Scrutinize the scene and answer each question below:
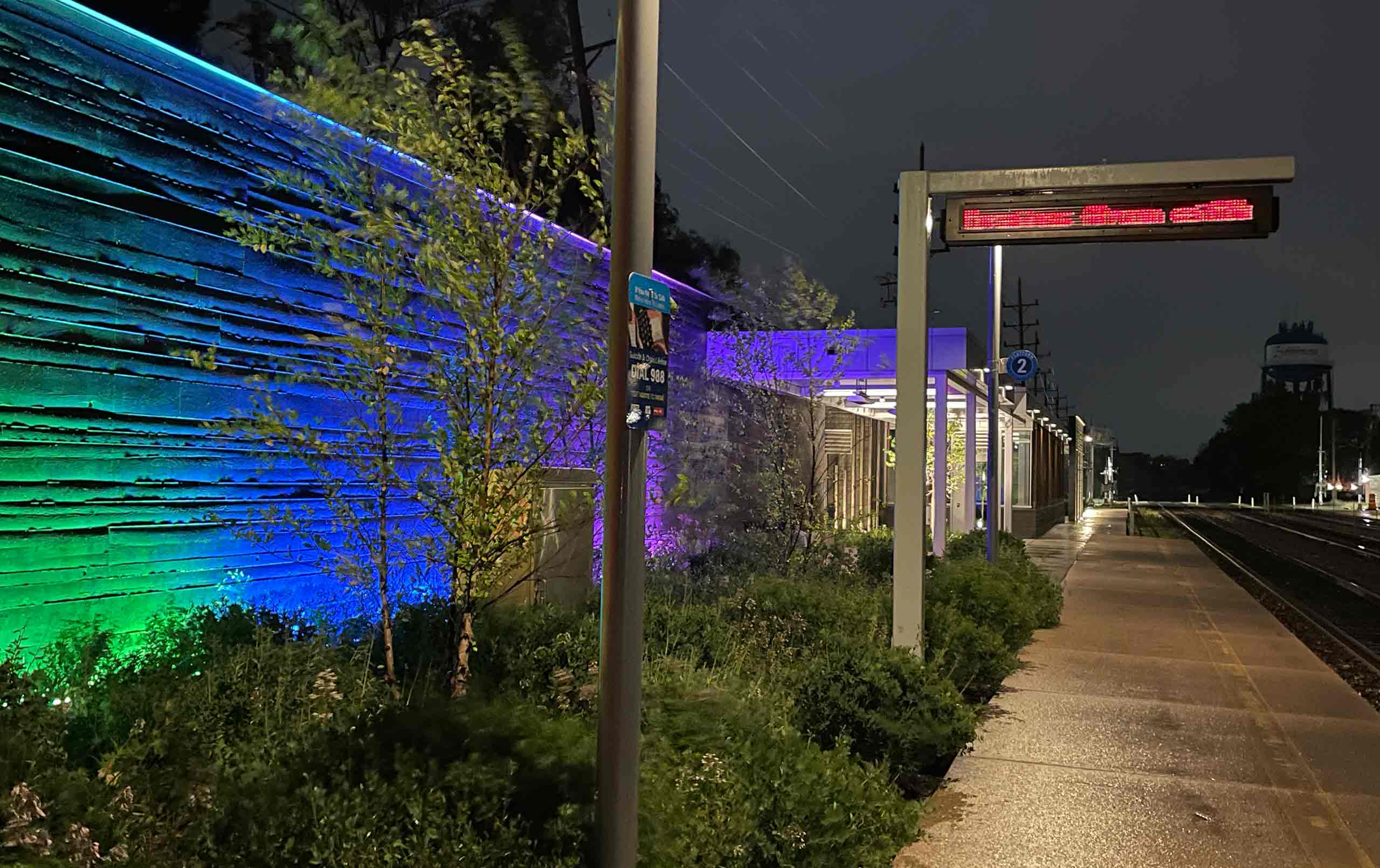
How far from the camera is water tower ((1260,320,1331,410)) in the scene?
621 feet

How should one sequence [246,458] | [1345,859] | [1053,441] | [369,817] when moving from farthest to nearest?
1. [1053,441]
2. [246,458]
3. [1345,859]
4. [369,817]

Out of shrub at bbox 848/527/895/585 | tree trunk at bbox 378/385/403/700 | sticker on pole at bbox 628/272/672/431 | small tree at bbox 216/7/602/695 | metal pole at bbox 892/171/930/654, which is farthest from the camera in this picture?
shrub at bbox 848/527/895/585

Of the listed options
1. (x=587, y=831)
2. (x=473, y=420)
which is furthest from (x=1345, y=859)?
(x=473, y=420)

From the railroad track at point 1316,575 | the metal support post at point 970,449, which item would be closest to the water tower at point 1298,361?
the railroad track at point 1316,575

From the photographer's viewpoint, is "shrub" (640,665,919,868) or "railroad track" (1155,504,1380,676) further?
"railroad track" (1155,504,1380,676)

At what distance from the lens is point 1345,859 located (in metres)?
5.38

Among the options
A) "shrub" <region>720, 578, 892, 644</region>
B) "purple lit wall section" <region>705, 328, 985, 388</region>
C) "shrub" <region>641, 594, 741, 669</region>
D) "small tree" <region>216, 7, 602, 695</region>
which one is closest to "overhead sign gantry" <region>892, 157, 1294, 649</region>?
"shrub" <region>720, 578, 892, 644</region>

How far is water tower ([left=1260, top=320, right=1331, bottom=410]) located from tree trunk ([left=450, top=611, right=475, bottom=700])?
205m

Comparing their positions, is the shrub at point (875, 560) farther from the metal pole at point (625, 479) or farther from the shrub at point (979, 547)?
the metal pole at point (625, 479)

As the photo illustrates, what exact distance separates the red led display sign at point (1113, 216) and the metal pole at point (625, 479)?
4.90m

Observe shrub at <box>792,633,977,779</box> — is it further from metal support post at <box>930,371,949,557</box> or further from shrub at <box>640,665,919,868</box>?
metal support post at <box>930,371,949,557</box>

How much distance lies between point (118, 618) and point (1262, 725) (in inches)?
323

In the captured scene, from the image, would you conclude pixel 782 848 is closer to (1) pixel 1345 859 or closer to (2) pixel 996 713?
(1) pixel 1345 859

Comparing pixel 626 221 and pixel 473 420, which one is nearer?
pixel 626 221
